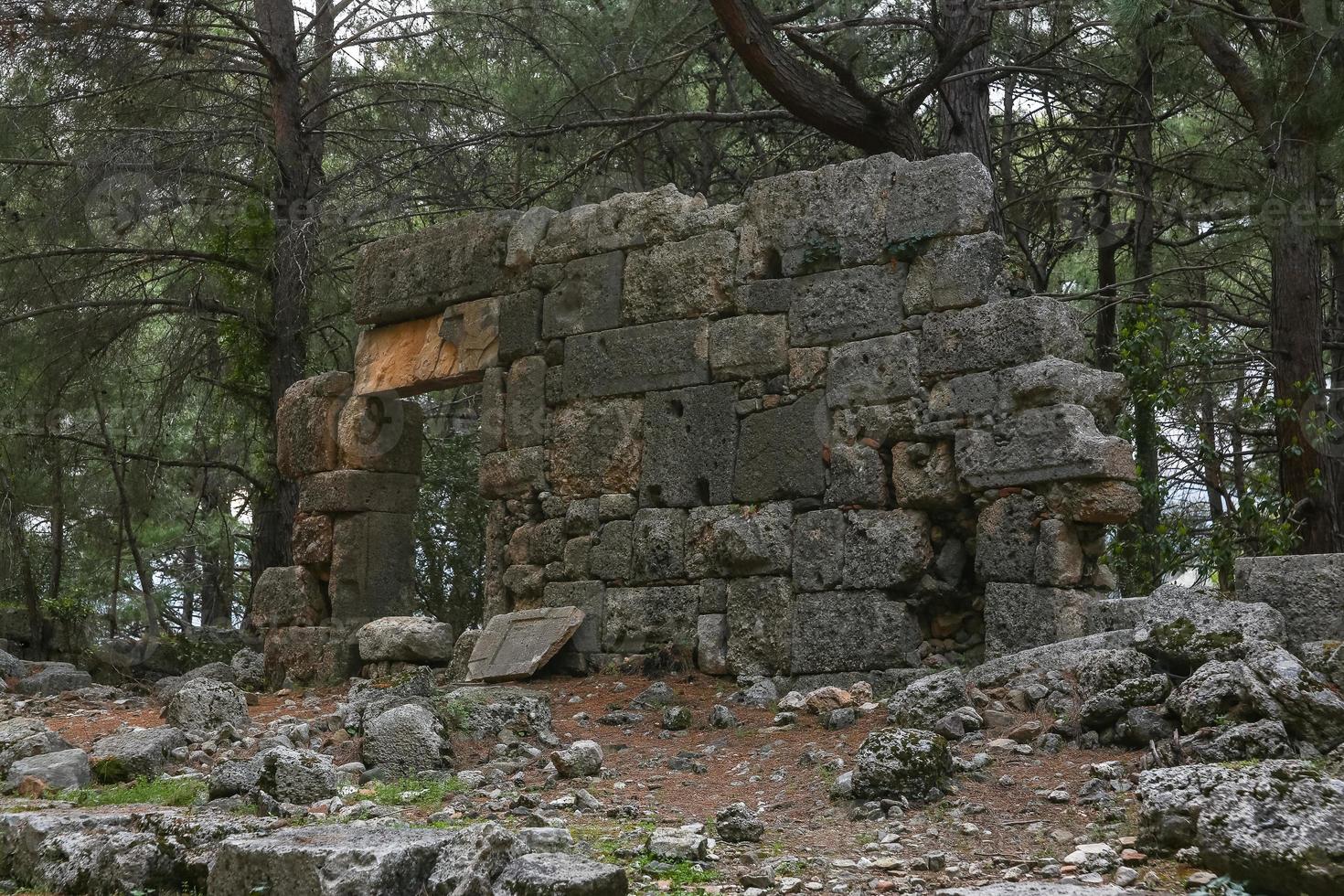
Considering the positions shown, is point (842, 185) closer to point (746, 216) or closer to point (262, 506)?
point (746, 216)

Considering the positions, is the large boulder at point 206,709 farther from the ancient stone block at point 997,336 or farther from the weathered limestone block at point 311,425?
the ancient stone block at point 997,336

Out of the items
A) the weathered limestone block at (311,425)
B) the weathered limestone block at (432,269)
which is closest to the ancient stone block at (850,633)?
the weathered limestone block at (432,269)

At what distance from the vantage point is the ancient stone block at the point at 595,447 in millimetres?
8664

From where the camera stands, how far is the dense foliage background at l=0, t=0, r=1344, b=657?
10.2m

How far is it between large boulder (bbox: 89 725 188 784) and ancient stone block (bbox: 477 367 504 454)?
10.5 feet

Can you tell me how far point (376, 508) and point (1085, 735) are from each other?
19.7 feet

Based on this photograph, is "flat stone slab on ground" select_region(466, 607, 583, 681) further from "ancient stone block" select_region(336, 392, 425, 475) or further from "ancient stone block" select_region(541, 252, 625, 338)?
"ancient stone block" select_region(336, 392, 425, 475)

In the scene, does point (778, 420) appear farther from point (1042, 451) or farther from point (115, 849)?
point (115, 849)

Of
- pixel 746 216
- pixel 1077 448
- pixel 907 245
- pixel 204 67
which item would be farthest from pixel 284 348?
pixel 1077 448

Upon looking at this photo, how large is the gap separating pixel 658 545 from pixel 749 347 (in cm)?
122

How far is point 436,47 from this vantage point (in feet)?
44.0

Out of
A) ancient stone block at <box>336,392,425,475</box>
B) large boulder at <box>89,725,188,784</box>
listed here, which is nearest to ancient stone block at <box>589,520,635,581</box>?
ancient stone block at <box>336,392,425,475</box>

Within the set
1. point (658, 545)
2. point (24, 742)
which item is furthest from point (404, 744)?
point (658, 545)

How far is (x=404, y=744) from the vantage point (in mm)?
6023
